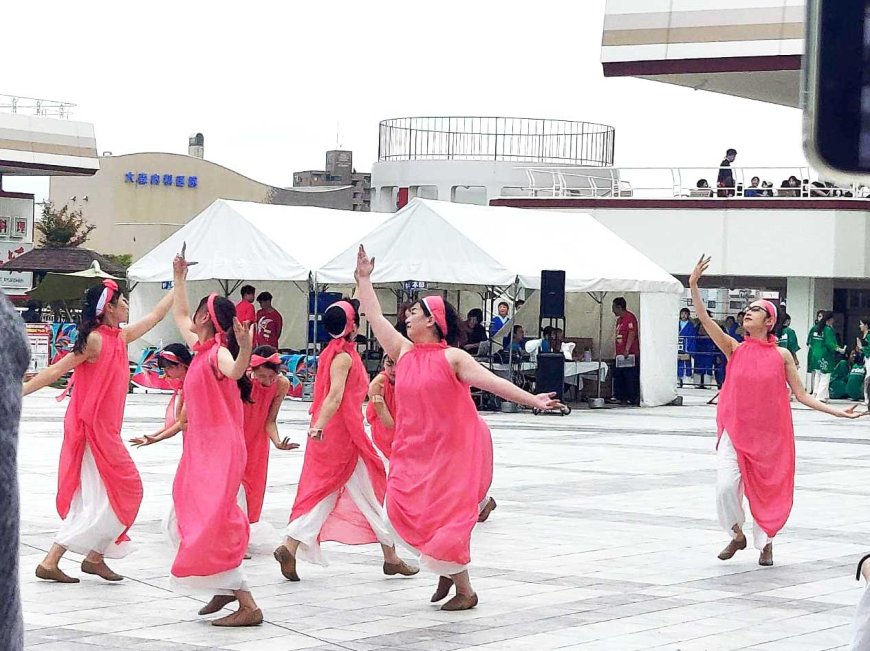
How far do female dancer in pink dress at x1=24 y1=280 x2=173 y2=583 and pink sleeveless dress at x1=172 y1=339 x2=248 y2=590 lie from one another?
1.04 metres

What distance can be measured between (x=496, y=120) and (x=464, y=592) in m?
40.0

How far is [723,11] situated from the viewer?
103ft

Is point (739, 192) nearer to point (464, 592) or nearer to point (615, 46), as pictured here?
point (615, 46)

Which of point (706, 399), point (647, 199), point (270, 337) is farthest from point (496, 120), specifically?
point (270, 337)

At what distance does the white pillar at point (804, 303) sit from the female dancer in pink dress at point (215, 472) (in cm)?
2464

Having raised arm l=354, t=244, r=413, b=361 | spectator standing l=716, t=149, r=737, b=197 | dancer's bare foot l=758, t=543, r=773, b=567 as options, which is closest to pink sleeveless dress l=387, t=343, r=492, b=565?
raised arm l=354, t=244, r=413, b=361

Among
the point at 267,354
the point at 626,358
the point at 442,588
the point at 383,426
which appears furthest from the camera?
the point at 626,358

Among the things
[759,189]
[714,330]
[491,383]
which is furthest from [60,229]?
[491,383]

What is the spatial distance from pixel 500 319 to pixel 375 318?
17403 millimetres

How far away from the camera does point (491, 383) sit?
8.20 m

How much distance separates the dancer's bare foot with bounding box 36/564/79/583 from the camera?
8.97 metres

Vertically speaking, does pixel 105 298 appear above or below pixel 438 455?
above

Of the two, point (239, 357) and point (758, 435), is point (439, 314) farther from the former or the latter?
point (758, 435)

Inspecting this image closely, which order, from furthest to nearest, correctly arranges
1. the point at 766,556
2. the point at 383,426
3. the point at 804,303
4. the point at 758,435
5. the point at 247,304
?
the point at 804,303 < the point at 247,304 < the point at 383,426 < the point at 758,435 < the point at 766,556
